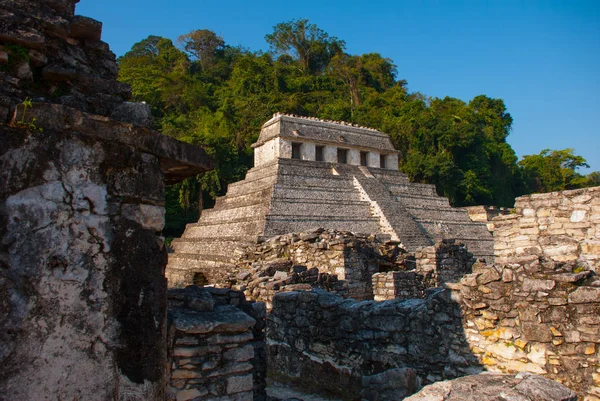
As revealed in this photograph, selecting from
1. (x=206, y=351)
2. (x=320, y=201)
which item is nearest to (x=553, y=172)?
(x=320, y=201)

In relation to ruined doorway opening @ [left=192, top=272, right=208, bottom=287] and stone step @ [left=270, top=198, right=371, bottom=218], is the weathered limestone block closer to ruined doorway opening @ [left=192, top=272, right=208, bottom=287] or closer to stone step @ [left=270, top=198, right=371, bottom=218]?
ruined doorway opening @ [left=192, top=272, right=208, bottom=287]

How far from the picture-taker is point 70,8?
10.3 ft

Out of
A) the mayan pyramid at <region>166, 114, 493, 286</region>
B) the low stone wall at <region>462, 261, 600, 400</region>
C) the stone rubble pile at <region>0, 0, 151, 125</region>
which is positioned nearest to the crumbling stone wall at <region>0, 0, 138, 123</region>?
the stone rubble pile at <region>0, 0, 151, 125</region>

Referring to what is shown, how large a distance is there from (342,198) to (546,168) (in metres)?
30.9

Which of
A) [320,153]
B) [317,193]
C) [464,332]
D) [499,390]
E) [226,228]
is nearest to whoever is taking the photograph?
[499,390]

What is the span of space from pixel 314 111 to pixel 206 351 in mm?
36753

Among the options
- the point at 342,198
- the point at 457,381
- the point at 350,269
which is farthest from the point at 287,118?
the point at 457,381

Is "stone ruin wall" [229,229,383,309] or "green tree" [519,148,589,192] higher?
"green tree" [519,148,589,192]

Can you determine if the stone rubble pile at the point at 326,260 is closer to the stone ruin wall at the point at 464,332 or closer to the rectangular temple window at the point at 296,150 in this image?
the stone ruin wall at the point at 464,332

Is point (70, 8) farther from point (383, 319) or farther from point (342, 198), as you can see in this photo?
point (342, 198)

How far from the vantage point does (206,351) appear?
296cm

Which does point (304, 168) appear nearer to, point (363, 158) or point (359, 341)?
point (363, 158)

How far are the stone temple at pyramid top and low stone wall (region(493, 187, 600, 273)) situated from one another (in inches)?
643

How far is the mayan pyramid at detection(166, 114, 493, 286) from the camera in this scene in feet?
56.8
